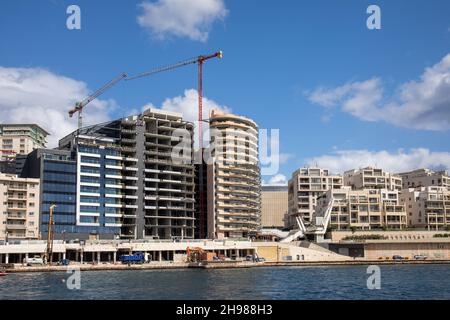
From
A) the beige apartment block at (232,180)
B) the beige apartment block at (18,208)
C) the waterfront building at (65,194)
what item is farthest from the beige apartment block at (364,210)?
the beige apartment block at (18,208)

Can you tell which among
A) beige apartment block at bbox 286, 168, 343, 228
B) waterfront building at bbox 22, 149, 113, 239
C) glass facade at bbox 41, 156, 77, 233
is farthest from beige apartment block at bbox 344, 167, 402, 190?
glass facade at bbox 41, 156, 77, 233

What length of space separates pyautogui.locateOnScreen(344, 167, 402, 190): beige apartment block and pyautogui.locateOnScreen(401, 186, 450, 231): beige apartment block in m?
19.6

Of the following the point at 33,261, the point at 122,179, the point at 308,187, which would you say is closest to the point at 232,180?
the point at 122,179

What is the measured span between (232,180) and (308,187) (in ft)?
122

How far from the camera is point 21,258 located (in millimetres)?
119375

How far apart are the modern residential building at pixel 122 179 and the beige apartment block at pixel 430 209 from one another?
65.5 m

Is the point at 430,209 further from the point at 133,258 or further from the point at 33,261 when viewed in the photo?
the point at 33,261

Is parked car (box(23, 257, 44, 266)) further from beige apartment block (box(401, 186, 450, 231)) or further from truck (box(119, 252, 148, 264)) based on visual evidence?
beige apartment block (box(401, 186, 450, 231))

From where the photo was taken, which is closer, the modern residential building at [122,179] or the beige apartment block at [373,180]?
the modern residential building at [122,179]

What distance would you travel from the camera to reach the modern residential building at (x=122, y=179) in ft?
451

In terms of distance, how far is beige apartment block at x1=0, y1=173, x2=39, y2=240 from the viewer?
429 feet

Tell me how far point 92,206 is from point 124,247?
18.0 m

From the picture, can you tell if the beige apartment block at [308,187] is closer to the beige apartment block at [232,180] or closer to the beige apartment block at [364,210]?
the beige apartment block at [232,180]

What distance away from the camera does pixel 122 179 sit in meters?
149
